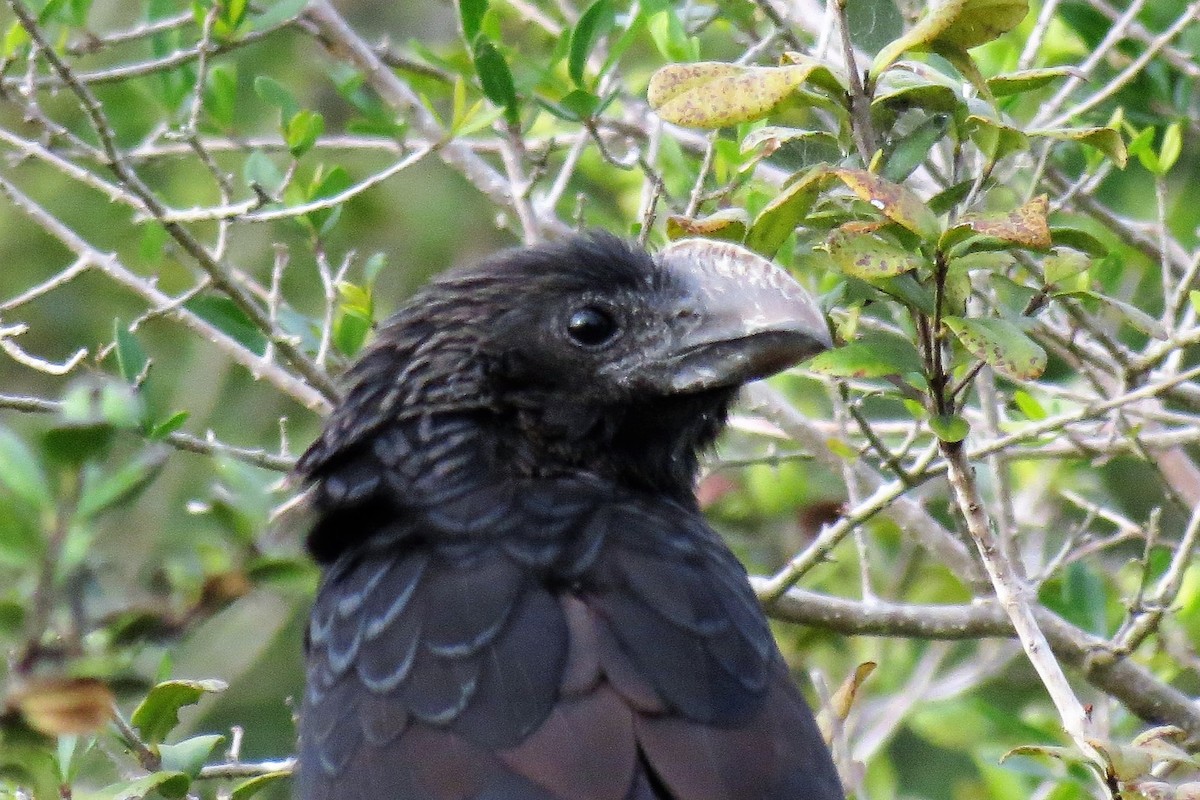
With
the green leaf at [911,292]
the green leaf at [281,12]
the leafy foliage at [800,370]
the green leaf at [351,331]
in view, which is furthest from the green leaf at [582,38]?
the green leaf at [911,292]

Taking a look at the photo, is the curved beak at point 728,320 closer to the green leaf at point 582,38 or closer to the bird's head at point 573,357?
the bird's head at point 573,357

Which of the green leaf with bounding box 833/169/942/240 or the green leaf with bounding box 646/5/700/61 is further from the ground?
the green leaf with bounding box 646/5/700/61

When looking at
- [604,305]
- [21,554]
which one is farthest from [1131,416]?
[21,554]

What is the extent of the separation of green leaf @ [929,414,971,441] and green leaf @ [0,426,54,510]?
1404mm

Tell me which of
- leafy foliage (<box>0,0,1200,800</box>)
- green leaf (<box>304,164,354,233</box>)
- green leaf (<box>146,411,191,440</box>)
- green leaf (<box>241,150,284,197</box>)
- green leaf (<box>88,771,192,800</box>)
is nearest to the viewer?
leafy foliage (<box>0,0,1200,800</box>)

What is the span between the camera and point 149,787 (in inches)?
99.2

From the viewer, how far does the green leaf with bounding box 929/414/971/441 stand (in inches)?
104

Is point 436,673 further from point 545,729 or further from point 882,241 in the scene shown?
point 882,241

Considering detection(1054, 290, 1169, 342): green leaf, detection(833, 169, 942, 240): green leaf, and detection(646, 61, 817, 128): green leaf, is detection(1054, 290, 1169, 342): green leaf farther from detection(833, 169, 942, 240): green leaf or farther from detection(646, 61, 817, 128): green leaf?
detection(646, 61, 817, 128): green leaf

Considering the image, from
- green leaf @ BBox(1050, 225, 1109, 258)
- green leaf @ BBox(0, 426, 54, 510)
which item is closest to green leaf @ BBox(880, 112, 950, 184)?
green leaf @ BBox(1050, 225, 1109, 258)

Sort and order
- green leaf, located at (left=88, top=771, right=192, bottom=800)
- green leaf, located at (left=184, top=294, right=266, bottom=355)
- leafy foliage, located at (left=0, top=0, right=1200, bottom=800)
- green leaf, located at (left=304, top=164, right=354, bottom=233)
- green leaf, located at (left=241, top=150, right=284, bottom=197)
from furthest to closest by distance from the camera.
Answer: green leaf, located at (left=241, top=150, right=284, bottom=197) → green leaf, located at (left=304, top=164, right=354, bottom=233) → green leaf, located at (left=184, top=294, right=266, bottom=355) → green leaf, located at (left=88, top=771, right=192, bottom=800) → leafy foliage, located at (left=0, top=0, right=1200, bottom=800)

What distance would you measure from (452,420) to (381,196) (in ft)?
14.9

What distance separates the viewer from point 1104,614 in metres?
3.80

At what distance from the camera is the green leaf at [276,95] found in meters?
3.87
